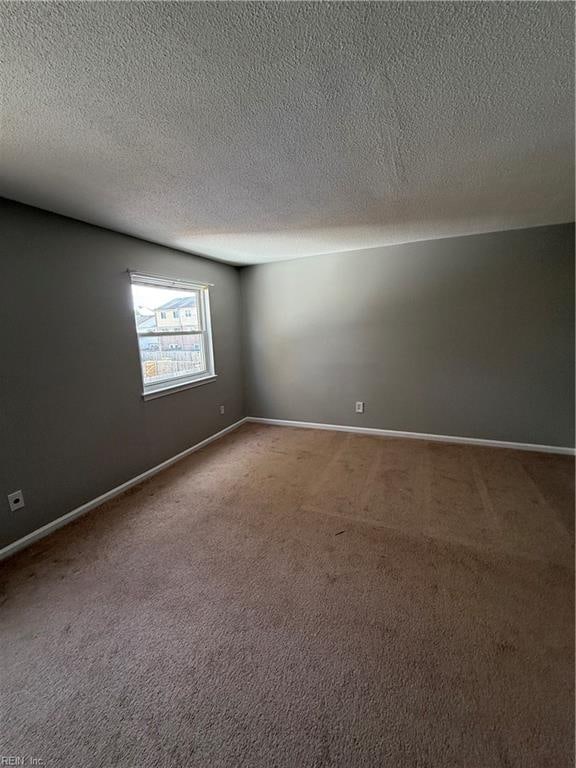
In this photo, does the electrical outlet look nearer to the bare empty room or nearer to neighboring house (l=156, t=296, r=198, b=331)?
the bare empty room

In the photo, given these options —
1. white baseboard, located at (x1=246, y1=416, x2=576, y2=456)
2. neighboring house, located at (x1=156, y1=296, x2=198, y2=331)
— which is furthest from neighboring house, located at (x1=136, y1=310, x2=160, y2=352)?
white baseboard, located at (x1=246, y1=416, x2=576, y2=456)

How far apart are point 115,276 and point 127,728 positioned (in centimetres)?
283

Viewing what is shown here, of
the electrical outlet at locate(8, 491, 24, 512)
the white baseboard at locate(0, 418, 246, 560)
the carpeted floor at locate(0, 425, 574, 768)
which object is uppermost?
the electrical outlet at locate(8, 491, 24, 512)

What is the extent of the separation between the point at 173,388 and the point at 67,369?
1080 mm

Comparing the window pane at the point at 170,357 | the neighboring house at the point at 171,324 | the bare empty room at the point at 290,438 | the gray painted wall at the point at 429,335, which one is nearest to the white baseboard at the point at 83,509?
the bare empty room at the point at 290,438

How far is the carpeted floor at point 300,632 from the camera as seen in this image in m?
1.04

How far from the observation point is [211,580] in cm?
173

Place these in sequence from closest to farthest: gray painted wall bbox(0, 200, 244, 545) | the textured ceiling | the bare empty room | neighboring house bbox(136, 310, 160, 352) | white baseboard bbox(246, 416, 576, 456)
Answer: the textured ceiling
the bare empty room
gray painted wall bbox(0, 200, 244, 545)
neighboring house bbox(136, 310, 160, 352)
white baseboard bbox(246, 416, 576, 456)

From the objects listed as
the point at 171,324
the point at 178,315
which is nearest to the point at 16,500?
the point at 171,324

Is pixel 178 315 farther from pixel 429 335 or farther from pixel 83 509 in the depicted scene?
pixel 429 335

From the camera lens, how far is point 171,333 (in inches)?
131

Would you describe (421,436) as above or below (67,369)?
below

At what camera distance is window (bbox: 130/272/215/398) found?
9.77 ft

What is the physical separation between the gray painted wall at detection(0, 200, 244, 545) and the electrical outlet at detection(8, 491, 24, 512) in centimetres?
3
